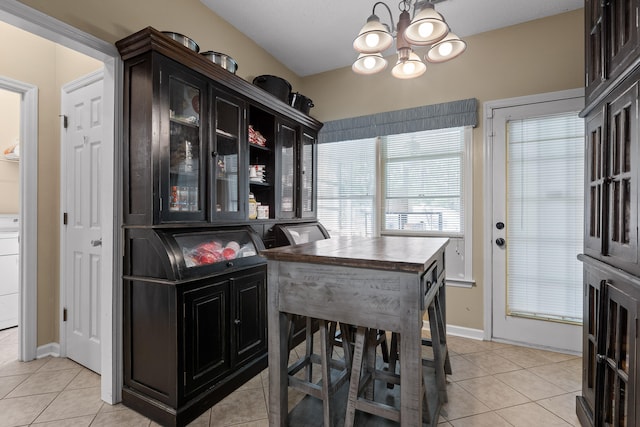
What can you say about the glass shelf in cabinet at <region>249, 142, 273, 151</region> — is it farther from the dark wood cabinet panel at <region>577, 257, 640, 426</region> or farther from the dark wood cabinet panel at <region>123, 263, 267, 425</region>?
the dark wood cabinet panel at <region>577, 257, 640, 426</region>

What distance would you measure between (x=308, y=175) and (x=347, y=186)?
518mm

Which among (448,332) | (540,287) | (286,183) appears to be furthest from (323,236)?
(540,287)

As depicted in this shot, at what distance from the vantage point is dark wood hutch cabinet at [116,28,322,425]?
173 cm

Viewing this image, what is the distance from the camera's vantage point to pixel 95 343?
2289 mm

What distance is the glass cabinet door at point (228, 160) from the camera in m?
2.18

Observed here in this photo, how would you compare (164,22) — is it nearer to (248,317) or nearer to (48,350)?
(248,317)

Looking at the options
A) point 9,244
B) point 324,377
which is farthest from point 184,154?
point 9,244

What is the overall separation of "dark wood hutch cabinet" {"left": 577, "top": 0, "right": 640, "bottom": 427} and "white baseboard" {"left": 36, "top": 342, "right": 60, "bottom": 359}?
371 cm

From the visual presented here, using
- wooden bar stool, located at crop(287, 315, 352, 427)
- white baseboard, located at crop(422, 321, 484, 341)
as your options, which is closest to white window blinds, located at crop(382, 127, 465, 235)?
white baseboard, located at crop(422, 321, 484, 341)

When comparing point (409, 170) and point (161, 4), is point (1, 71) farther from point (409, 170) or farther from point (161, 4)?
point (409, 170)

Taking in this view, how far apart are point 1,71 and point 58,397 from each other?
7.93 ft

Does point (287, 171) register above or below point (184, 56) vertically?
below

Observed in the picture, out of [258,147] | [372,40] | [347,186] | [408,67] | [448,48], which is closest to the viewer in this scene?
[372,40]

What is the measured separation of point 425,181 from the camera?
10.5 feet
